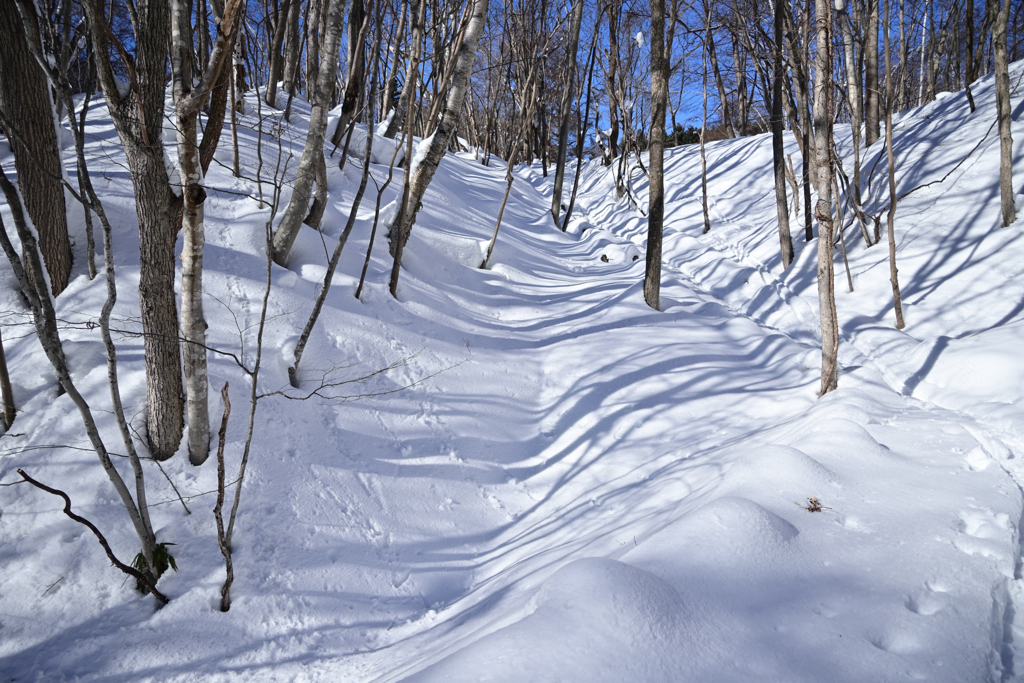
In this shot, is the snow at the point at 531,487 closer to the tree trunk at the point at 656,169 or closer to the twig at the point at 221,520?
the twig at the point at 221,520

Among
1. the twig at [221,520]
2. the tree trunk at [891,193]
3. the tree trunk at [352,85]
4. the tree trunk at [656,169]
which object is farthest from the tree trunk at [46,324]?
the tree trunk at [891,193]

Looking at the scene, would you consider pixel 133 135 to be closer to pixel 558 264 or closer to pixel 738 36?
pixel 558 264

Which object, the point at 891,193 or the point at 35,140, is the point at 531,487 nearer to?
the point at 35,140

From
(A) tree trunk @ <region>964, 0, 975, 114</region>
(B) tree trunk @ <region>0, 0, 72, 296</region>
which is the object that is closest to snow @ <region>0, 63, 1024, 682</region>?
(B) tree trunk @ <region>0, 0, 72, 296</region>

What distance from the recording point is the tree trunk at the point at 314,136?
462 cm

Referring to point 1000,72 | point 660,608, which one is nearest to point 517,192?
point 1000,72

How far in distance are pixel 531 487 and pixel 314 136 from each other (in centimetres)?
369

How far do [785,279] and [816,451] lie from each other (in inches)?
247

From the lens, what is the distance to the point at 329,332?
15.7 feet

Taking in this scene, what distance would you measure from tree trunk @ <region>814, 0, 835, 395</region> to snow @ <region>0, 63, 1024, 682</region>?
1.28ft

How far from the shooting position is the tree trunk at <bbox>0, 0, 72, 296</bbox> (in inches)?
143

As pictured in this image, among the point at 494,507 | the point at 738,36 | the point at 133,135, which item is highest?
the point at 738,36

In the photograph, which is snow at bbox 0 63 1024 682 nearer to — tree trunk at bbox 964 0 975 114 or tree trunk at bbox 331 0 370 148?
tree trunk at bbox 331 0 370 148

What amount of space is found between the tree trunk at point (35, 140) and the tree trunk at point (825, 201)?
237 inches
